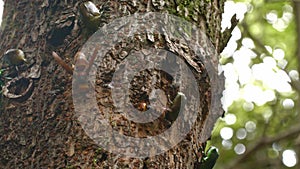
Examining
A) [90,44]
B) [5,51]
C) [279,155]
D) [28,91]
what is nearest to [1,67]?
[5,51]

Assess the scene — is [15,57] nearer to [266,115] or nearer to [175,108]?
[175,108]

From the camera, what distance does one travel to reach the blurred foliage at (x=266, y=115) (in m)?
4.71

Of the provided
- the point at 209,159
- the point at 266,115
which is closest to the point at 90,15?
the point at 209,159

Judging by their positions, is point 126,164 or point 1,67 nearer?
point 126,164

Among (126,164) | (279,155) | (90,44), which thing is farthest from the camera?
(279,155)

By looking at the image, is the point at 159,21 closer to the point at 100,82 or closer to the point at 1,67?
the point at 100,82

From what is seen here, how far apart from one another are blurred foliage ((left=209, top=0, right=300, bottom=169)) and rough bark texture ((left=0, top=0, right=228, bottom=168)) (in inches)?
126

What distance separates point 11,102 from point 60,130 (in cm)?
20

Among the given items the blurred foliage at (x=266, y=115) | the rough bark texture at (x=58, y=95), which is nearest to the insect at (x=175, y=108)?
the rough bark texture at (x=58, y=95)

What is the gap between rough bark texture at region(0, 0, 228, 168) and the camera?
1.21m

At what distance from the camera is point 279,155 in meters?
5.04

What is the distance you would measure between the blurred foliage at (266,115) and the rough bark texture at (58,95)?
319cm

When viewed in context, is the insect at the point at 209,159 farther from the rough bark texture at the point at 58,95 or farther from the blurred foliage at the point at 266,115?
the blurred foliage at the point at 266,115

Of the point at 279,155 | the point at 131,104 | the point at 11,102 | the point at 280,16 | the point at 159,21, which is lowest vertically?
the point at 279,155
